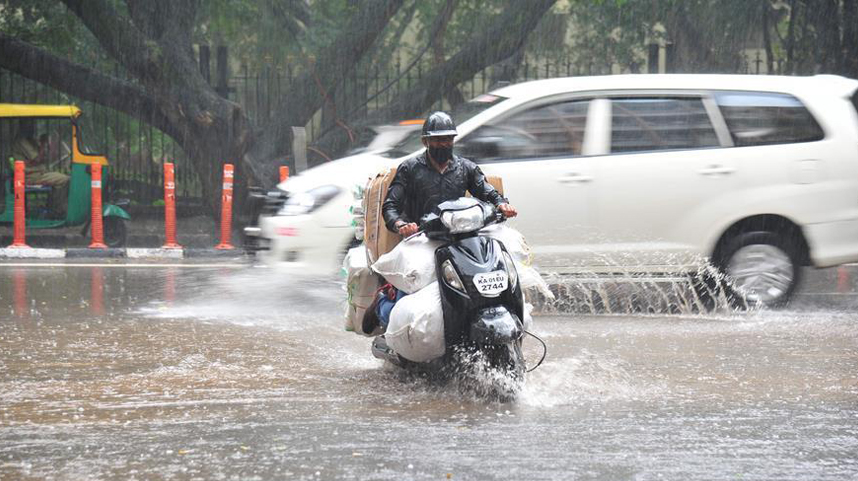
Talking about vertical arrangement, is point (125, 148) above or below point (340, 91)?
below

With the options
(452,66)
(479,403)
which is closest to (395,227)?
(479,403)

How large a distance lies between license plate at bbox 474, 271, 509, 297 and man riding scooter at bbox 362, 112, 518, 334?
61cm

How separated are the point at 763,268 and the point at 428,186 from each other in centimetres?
414

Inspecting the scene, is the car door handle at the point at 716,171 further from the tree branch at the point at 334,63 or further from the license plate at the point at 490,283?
the tree branch at the point at 334,63

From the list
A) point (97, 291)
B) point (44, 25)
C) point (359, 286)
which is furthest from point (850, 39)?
point (44, 25)

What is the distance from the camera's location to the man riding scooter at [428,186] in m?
6.61

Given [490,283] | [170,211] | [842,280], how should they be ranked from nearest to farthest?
[490,283] → [842,280] → [170,211]

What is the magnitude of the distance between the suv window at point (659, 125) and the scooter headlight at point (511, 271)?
3.56 m

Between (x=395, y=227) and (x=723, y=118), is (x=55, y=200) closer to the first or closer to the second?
(x=723, y=118)

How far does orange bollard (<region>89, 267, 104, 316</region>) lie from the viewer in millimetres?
9773

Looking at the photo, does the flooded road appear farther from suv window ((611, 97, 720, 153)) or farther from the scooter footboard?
suv window ((611, 97, 720, 153))

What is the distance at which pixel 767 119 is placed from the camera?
973 centimetres

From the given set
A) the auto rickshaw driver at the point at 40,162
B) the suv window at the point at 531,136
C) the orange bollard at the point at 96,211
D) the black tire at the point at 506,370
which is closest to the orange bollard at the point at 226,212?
the orange bollard at the point at 96,211

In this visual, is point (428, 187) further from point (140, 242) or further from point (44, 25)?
point (44, 25)
